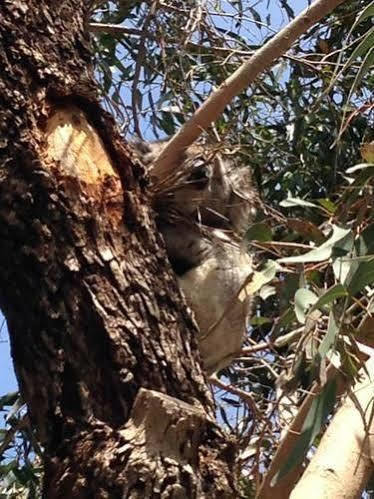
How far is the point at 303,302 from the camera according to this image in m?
2.04

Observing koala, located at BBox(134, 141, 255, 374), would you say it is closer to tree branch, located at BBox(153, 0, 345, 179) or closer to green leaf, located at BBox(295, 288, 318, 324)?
tree branch, located at BBox(153, 0, 345, 179)

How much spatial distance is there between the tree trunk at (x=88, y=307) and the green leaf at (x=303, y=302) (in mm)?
A: 227

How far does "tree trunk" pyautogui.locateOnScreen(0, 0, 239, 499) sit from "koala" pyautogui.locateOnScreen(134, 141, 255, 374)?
963 millimetres

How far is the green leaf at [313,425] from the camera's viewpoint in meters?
1.85

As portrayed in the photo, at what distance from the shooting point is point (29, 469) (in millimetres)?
3322

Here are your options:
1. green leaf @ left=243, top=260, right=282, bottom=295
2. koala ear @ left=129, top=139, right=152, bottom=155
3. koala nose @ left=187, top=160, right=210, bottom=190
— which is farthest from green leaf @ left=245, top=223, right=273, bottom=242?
koala ear @ left=129, top=139, right=152, bottom=155

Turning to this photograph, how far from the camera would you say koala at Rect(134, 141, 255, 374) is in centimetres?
314

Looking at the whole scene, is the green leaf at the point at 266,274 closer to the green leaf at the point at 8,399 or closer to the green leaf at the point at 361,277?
the green leaf at the point at 361,277

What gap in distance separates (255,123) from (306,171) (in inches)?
11.2

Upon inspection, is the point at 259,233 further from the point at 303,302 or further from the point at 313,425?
the point at 313,425

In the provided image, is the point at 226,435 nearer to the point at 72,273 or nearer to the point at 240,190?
the point at 72,273

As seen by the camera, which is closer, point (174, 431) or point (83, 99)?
point (174, 431)

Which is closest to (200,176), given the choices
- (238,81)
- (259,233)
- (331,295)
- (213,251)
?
(213,251)

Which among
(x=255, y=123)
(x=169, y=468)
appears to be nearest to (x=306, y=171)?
(x=255, y=123)
